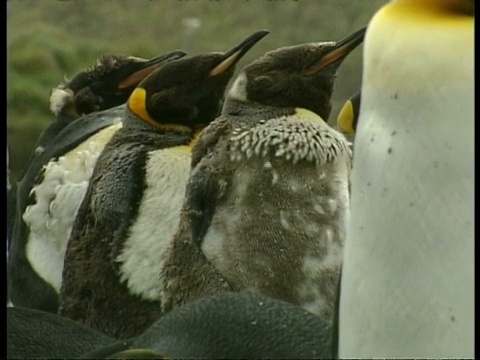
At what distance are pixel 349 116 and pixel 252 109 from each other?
0.12m

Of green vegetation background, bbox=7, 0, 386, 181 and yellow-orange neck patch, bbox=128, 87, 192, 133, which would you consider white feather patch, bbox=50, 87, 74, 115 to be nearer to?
green vegetation background, bbox=7, 0, 386, 181

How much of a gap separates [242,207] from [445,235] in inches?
17.6

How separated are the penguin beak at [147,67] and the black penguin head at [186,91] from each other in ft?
0.06

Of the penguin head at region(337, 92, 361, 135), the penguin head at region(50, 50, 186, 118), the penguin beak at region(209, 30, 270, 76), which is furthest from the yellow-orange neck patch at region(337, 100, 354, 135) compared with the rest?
the penguin head at region(50, 50, 186, 118)

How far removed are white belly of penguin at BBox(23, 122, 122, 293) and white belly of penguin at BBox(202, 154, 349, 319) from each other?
331 mm

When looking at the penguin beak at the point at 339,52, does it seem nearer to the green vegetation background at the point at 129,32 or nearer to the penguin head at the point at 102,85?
the green vegetation background at the point at 129,32

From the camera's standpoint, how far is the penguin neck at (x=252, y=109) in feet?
4.77

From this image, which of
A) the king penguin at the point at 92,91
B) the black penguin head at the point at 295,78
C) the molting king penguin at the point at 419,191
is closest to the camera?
the molting king penguin at the point at 419,191

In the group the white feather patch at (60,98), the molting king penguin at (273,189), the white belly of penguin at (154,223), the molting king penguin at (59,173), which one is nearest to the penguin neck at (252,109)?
the molting king penguin at (273,189)

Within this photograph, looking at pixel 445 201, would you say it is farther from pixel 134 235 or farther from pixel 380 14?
pixel 134 235

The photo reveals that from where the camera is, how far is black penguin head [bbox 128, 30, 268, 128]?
1529 mm

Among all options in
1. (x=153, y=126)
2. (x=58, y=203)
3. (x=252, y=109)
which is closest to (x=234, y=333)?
(x=252, y=109)
